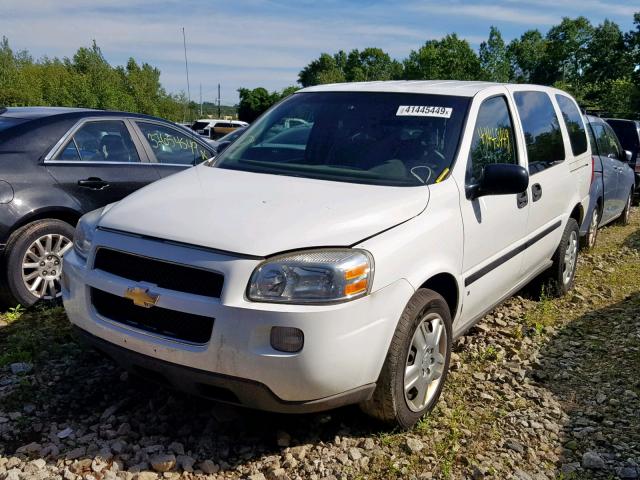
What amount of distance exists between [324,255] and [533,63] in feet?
355

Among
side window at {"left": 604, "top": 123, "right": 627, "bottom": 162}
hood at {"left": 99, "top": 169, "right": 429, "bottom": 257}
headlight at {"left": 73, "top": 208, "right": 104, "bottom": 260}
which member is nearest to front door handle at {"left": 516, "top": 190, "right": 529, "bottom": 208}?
hood at {"left": 99, "top": 169, "right": 429, "bottom": 257}

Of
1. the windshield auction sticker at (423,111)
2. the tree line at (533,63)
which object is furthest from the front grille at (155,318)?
the tree line at (533,63)

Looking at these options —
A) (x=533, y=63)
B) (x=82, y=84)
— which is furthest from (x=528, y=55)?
(x=82, y=84)

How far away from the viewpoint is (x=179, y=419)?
3.38 m

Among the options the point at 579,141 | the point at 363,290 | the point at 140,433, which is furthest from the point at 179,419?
the point at 579,141

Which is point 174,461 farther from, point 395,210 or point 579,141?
point 579,141

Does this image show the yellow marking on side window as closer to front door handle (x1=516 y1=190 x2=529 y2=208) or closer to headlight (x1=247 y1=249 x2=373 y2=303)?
front door handle (x1=516 y1=190 x2=529 y2=208)

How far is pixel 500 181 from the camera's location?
11.8 feet

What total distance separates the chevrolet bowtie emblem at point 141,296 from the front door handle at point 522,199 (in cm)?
263

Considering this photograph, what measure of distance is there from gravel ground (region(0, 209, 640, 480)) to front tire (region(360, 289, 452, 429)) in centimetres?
15

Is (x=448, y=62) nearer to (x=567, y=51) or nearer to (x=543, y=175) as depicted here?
(x=567, y=51)

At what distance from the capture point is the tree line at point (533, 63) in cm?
6769

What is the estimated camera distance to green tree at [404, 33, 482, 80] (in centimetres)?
7400

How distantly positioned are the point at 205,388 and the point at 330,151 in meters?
1.75
